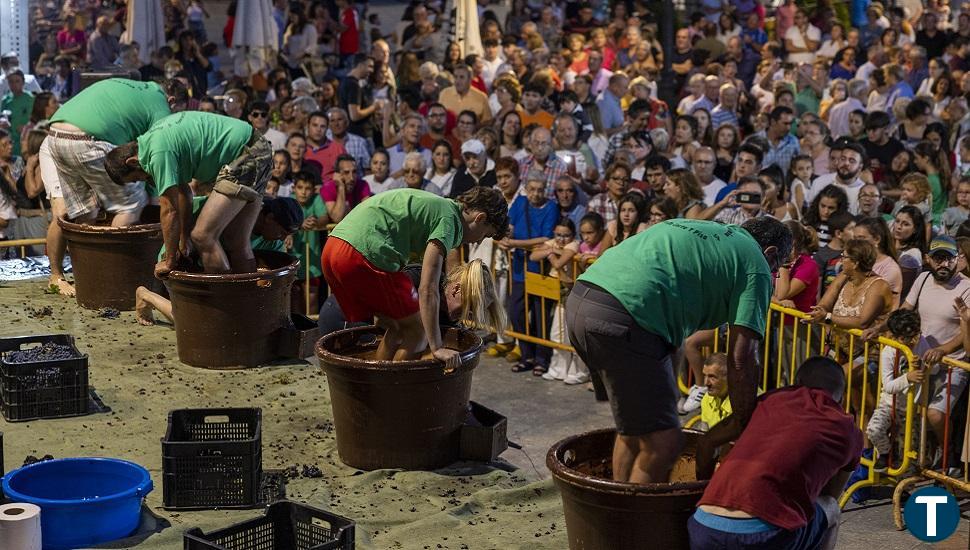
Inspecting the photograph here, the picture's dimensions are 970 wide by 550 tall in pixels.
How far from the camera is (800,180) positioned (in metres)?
12.4

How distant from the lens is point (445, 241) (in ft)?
23.7

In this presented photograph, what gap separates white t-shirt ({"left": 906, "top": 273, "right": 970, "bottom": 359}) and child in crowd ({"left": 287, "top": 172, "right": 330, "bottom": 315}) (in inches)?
198

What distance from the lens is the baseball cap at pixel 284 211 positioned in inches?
383

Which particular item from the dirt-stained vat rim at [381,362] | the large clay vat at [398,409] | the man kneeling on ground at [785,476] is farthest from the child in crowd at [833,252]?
the man kneeling on ground at [785,476]

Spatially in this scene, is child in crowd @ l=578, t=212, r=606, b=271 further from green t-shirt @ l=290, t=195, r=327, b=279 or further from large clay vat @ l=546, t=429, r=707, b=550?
large clay vat @ l=546, t=429, r=707, b=550

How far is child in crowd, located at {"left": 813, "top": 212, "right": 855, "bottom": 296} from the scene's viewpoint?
32.0 ft

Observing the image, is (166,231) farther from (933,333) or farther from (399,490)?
(933,333)

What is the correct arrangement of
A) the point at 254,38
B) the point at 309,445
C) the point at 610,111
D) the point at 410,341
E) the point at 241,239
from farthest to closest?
the point at 254,38
the point at 610,111
the point at 241,239
the point at 309,445
the point at 410,341

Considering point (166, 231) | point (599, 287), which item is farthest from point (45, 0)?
point (599, 287)

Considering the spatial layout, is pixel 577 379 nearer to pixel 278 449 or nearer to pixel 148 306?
pixel 148 306

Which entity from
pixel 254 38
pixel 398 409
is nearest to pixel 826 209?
pixel 398 409

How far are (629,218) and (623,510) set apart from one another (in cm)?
490

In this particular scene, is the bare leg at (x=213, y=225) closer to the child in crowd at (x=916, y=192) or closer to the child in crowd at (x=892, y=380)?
the child in crowd at (x=892, y=380)

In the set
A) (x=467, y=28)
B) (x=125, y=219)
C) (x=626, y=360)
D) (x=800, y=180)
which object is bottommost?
(x=125, y=219)
